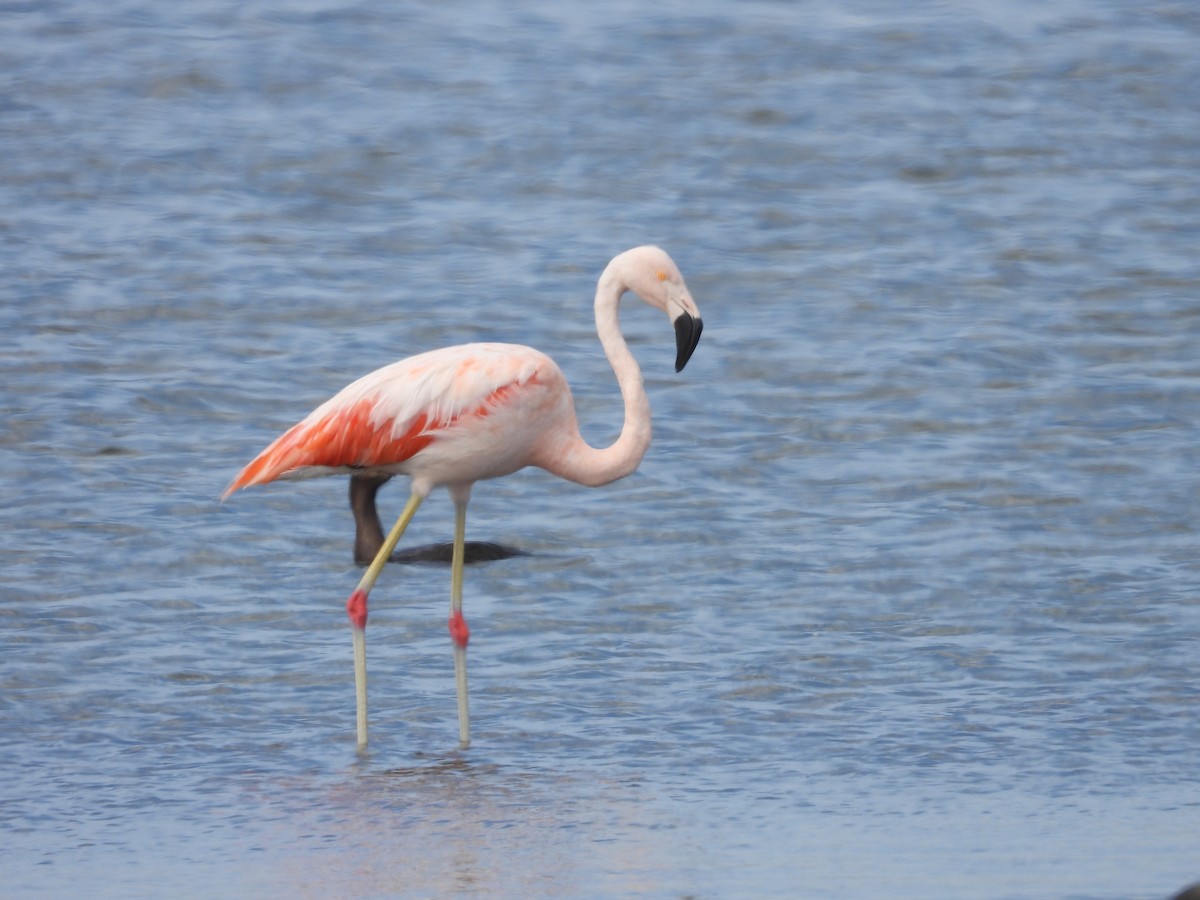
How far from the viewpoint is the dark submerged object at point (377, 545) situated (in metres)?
9.61

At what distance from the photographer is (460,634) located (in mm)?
7820

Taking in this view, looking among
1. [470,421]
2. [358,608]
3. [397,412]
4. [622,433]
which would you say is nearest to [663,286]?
[622,433]

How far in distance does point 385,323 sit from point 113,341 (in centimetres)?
164

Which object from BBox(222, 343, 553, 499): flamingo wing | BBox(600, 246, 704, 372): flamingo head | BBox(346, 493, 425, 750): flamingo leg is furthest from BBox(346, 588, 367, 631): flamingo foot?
BBox(600, 246, 704, 372): flamingo head

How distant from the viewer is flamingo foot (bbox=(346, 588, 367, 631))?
781cm

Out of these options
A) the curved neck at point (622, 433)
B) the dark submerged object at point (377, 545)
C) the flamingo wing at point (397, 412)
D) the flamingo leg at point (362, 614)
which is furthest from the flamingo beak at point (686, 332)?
the dark submerged object at point (377, 545)

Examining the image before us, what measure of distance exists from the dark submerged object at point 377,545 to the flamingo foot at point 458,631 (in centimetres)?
161

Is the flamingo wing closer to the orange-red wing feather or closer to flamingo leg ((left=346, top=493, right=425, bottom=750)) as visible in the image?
the orange-red wing feather

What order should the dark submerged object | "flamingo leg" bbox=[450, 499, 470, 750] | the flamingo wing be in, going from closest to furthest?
"flamingo leg" bbox=[450, 499, 470, 750] → the flamingo wing → the dark submerged object

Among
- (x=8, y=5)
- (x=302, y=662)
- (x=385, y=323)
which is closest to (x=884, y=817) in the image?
(x=302, y=662)

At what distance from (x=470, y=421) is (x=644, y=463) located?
360 centimetres

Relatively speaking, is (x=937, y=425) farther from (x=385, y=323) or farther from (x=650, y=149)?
(x=650, y=149)

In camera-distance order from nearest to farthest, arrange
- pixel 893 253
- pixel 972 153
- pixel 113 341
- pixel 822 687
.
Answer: pixel 822 687, pixel 113 341, pixel 893 253, pixel 972 153

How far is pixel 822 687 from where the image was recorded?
774 cm
